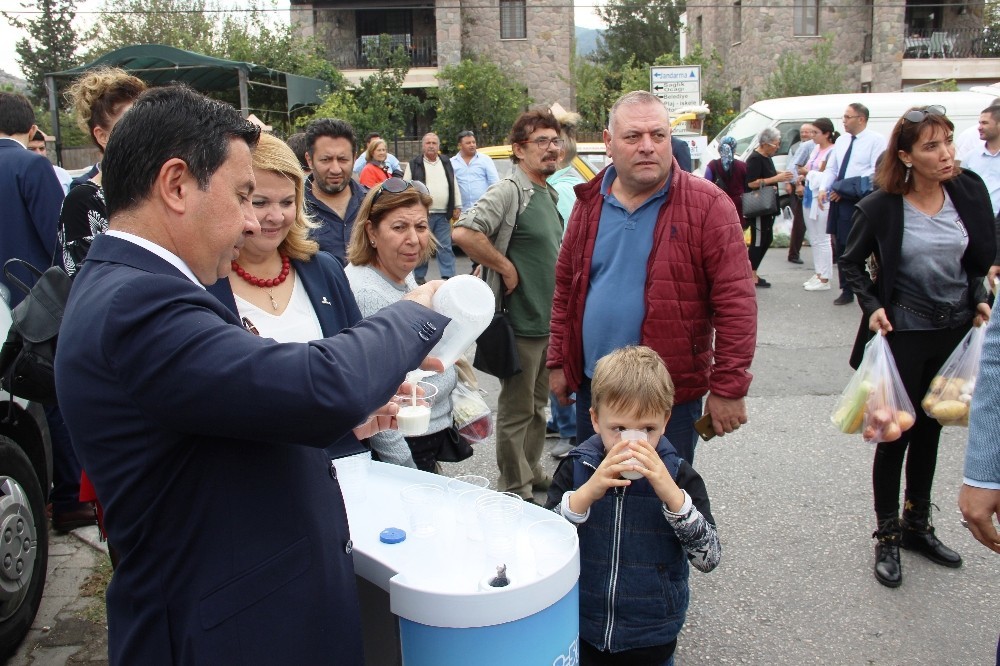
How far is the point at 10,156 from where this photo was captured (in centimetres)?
411

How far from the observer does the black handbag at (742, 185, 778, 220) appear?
9594mm

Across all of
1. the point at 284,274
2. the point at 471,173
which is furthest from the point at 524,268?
the point at 471,173

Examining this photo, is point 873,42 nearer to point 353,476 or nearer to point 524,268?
point 524,268

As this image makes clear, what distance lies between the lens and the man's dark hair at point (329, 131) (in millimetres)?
4844

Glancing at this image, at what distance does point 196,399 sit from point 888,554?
3.36m

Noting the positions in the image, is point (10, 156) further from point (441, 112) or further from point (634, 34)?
point (634, 34)

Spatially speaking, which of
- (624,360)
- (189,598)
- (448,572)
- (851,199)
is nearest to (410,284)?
(624,360)

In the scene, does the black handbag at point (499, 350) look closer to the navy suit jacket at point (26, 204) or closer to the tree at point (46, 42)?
the navy suit jacket at point (26, 204)

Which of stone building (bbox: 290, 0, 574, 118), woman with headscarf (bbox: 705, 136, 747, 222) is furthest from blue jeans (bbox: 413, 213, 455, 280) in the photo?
stone building (bbox: 290, 0, 574, 118)

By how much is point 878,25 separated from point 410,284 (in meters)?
29.5

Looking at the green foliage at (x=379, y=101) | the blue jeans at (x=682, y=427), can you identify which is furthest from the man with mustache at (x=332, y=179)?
the green foliage at (x=379, y=101)

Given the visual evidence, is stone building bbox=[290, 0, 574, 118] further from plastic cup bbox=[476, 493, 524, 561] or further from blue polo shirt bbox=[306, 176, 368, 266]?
plastic cup bbox=[476, 493, 524, 561]

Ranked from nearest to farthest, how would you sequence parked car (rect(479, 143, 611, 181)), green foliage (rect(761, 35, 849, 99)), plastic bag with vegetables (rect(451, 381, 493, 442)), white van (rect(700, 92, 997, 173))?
plastic bag with vegetables (rect(451, 381, 493, 442)) < parked car (rect(479, 143, 611, 181)) < white van (rect(700, 92, 997, 173)) < green foliage (rect(761, 35, 849, 99))

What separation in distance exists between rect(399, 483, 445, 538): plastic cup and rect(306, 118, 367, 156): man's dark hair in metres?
3.08
